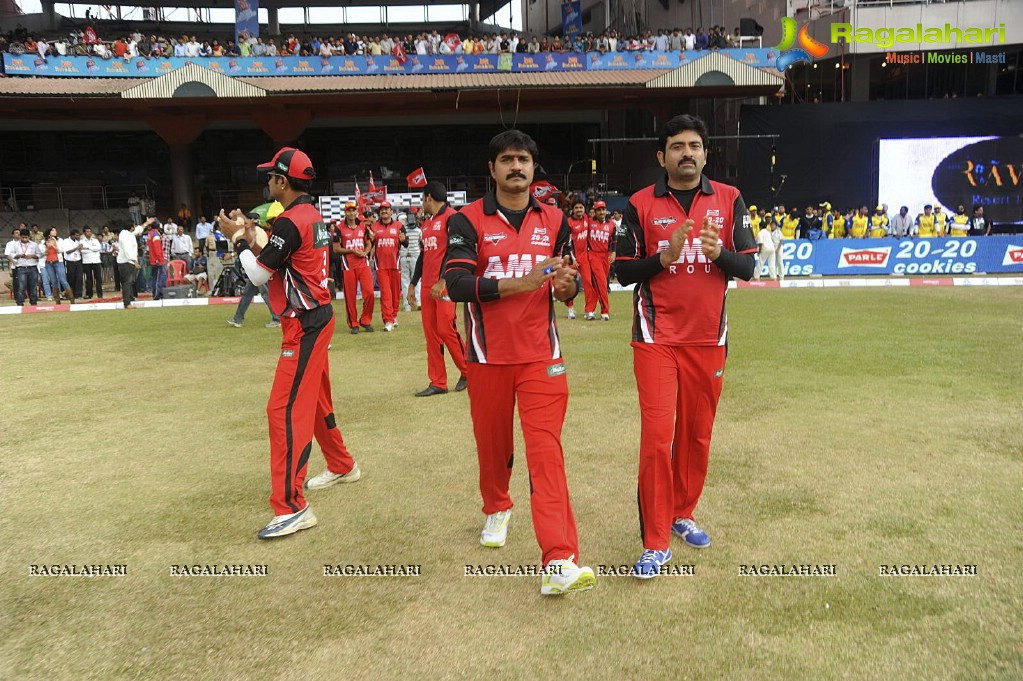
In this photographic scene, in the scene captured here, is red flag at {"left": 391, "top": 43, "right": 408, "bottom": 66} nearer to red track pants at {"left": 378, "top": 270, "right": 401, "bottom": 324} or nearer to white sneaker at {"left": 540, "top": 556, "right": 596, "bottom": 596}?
red track pants at {"left": 378, "top": 270, "right": 401, "bottom": 324}

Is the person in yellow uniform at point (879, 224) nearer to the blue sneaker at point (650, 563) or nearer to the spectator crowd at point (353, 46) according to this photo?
the spectator crowd at point (353, 46)

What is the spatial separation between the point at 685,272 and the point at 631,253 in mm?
315

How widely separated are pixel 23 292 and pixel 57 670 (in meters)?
19.5

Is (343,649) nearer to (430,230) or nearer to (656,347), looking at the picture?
(656,347)

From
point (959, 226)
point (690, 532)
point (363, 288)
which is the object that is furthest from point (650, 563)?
point (959, 226)

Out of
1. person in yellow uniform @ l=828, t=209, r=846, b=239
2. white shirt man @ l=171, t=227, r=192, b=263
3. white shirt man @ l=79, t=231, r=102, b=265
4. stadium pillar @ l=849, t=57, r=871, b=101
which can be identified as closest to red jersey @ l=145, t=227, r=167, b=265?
white shirt man @ l=79, t=231, r=102, b=265

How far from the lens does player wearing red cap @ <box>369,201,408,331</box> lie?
13508mm

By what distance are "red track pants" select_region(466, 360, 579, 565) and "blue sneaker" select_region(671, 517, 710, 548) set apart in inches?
30.9

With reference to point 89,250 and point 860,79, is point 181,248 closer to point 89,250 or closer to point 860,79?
point 89,250

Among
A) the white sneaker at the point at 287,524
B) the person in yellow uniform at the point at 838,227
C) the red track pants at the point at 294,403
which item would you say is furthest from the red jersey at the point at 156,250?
the person in yellow uniform at the point at 838,227

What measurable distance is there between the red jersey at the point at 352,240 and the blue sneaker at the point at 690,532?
9.37 metres

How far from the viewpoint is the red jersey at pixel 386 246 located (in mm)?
13543

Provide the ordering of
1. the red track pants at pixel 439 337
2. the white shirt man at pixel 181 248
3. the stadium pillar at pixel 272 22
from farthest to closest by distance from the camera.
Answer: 1. the stadium pillar at pixel 272 22
2. the white shirt man at pixel 181 248
3. the red track pants at pixel 439 337

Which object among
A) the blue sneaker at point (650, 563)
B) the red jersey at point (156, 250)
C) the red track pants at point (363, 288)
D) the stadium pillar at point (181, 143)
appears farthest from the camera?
the stadium pillar at point (181, 143)
